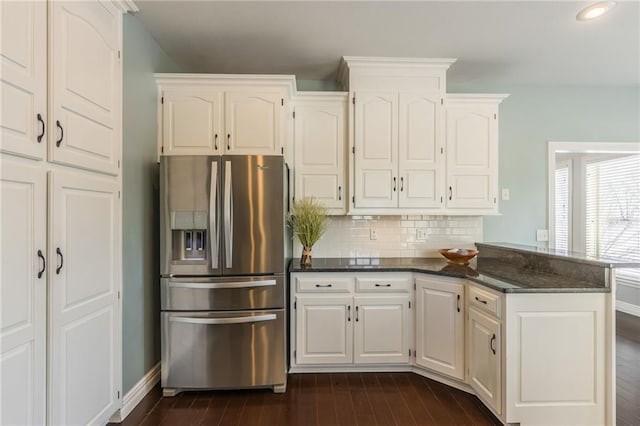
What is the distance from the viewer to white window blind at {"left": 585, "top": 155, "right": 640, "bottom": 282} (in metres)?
4.14

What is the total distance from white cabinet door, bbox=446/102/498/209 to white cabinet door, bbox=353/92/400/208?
531mm

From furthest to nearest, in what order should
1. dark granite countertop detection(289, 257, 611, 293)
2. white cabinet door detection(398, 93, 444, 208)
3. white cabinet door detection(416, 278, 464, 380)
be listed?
white cabinet door detection(398, 93, 444, 208) → white cabinet door detection(416, 278, 464, 380) → dark granite countertop detection(289, 257, 611, 293)

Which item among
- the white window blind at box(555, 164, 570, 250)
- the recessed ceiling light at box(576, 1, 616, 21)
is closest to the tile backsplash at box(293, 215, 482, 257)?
the recessed ceiling light at box(576, 1, 616, 21)

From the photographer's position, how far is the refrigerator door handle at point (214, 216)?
2.22m

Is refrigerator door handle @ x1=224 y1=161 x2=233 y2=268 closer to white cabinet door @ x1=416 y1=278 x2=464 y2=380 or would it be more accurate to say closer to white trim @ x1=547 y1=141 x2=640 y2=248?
white cabinet door @ x1=416 y1=278 x2=464 y2=380

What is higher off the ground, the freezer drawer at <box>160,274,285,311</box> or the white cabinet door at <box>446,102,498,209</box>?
the white cabinet door at <box>446,102,498,209</box>

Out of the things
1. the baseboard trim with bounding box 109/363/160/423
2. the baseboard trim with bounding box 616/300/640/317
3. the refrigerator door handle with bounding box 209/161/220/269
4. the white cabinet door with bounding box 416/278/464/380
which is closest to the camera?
the baseboard trim with bounding box 109/363/160/423

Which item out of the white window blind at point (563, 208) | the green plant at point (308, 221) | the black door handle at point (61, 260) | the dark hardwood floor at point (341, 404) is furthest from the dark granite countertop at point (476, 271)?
the white window blind at point (563, 208)

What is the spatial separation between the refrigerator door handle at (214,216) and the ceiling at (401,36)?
41.3 inches

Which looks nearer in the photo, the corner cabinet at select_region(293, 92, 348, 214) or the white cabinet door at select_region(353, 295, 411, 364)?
the white cabinet door at select_region(353, 295, 411, 364)

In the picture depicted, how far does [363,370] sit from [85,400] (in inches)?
72.7

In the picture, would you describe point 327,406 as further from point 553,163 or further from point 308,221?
point 553,163

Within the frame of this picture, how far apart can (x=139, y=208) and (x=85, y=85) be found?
0.85 metres

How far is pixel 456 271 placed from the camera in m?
2.42
